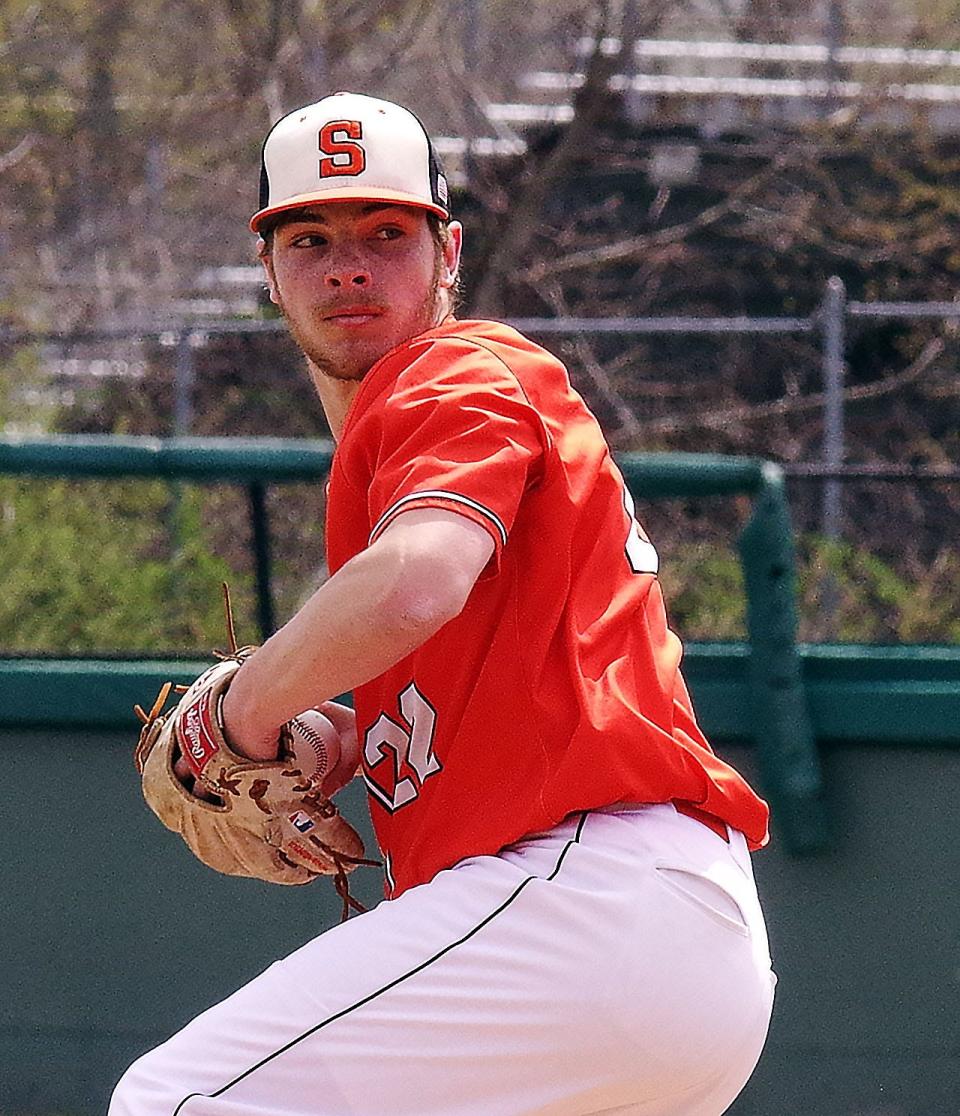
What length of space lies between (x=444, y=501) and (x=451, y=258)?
2.22 ft

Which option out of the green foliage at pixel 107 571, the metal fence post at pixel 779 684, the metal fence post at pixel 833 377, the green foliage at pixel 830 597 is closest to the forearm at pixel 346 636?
the metal fence post at pixel 779 684

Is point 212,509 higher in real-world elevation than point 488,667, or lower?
lower

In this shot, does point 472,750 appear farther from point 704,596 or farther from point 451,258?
point 704,596

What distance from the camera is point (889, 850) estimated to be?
13.5 ft

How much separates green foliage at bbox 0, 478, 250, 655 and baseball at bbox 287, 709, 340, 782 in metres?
2.73

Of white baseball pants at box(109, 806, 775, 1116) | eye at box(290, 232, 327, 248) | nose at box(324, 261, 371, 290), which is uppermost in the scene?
eye at box(290, 232, 327, 248)

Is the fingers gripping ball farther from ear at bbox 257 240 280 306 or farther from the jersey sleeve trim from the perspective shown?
ear at bbox 257 240 280 306

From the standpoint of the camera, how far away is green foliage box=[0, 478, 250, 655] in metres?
5.67

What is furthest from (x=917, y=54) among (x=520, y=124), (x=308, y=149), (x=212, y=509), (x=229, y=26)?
(x=308, y=149)

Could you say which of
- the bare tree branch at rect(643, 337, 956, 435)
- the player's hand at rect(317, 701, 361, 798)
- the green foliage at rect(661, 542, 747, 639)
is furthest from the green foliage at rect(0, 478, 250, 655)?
the bare tree branch at rect(643, 337, 956, 435)

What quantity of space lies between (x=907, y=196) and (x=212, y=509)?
17.8 ft

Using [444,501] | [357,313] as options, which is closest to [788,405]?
[357,313]

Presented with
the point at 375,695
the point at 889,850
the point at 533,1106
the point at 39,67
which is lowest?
the point at 889,850

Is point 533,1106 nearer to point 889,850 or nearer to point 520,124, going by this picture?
point 889,850
